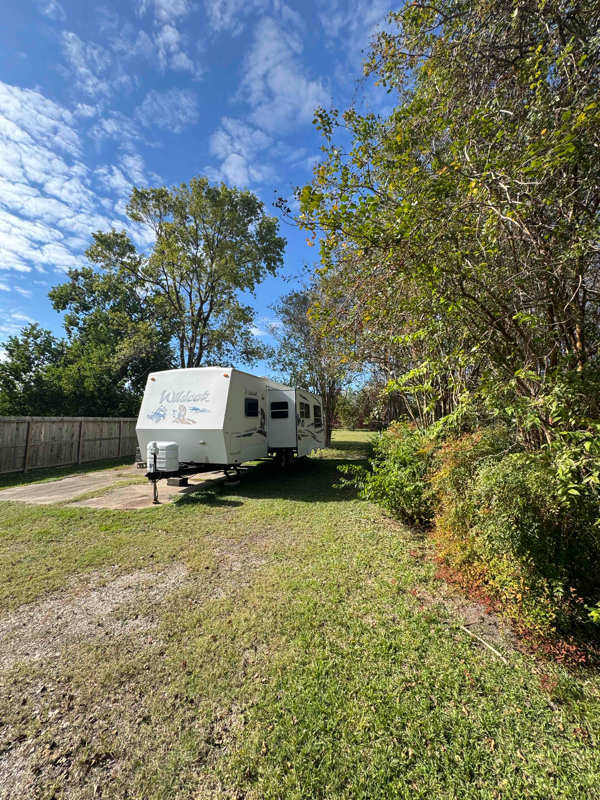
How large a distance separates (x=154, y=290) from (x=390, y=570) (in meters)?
20.0

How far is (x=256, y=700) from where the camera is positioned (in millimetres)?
2117

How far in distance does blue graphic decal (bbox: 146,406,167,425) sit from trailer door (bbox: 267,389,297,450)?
10.4 feet

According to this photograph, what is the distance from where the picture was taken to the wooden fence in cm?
950

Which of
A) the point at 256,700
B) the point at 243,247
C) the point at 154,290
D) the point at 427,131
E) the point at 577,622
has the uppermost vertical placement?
the point at 243,247

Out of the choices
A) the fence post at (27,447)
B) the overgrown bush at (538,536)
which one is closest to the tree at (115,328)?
the fence post at (27,447)

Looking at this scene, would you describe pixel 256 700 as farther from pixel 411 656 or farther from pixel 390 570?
pixel 390 570

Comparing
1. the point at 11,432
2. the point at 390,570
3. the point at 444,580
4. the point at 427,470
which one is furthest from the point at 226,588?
the point at 11,432

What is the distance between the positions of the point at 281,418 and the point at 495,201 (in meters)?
7.87

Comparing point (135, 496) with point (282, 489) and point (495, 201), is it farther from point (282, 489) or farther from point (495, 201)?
point (495, 201)

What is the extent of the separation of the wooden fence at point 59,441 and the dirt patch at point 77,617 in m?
8.39

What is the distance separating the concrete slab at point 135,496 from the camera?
665 centimetres

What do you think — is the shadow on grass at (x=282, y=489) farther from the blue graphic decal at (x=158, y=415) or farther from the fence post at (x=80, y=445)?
the fence post at (x=80, y=445)

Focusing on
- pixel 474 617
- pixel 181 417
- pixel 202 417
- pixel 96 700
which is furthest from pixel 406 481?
pixel 181 417

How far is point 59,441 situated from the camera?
35.9 ft
